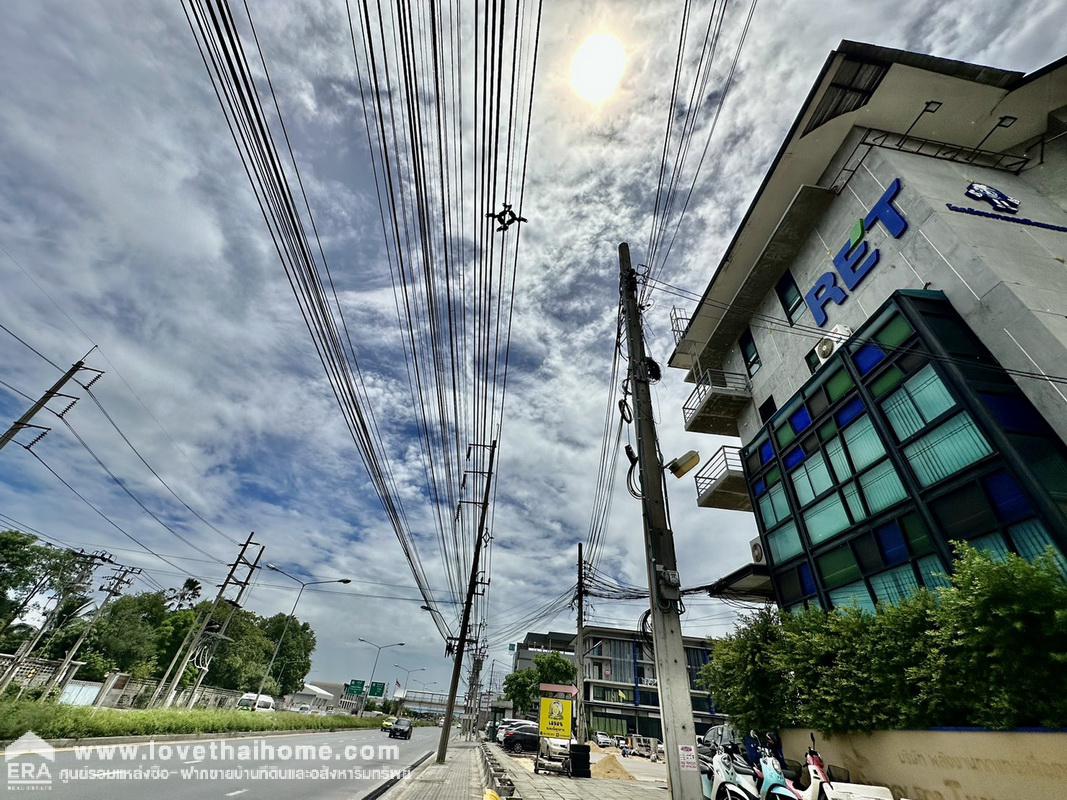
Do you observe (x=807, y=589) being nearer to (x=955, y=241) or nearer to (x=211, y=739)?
(x=955, y=241)

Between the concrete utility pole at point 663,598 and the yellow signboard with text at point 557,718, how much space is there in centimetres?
1449

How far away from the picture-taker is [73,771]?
9492mm

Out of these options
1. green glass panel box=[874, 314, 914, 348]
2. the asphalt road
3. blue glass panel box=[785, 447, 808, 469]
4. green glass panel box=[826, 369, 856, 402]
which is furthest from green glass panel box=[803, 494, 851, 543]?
the asphalt road

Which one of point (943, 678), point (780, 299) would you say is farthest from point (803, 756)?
point (780, 299)

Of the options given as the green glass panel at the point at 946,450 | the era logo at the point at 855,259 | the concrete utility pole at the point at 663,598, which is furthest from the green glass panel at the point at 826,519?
the concrete utility pole at the point at 663,598

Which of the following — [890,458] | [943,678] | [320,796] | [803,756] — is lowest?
[320,796]

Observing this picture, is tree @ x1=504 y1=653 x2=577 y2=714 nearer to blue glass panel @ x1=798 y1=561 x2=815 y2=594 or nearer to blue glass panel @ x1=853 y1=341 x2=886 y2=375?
blue glass panel @ x1=798 y1=561 x2=815 y2=594

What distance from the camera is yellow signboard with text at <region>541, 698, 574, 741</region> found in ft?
62.3

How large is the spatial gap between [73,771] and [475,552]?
49.9 ft

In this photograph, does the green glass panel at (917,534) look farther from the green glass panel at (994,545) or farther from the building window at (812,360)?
the building window at (812,360)

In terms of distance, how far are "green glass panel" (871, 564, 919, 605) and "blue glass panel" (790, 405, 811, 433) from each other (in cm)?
501

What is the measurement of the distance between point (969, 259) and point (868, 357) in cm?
313

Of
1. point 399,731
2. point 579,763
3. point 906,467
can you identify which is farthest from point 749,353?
point 399,731

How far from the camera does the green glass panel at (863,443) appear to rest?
39.5 feet
